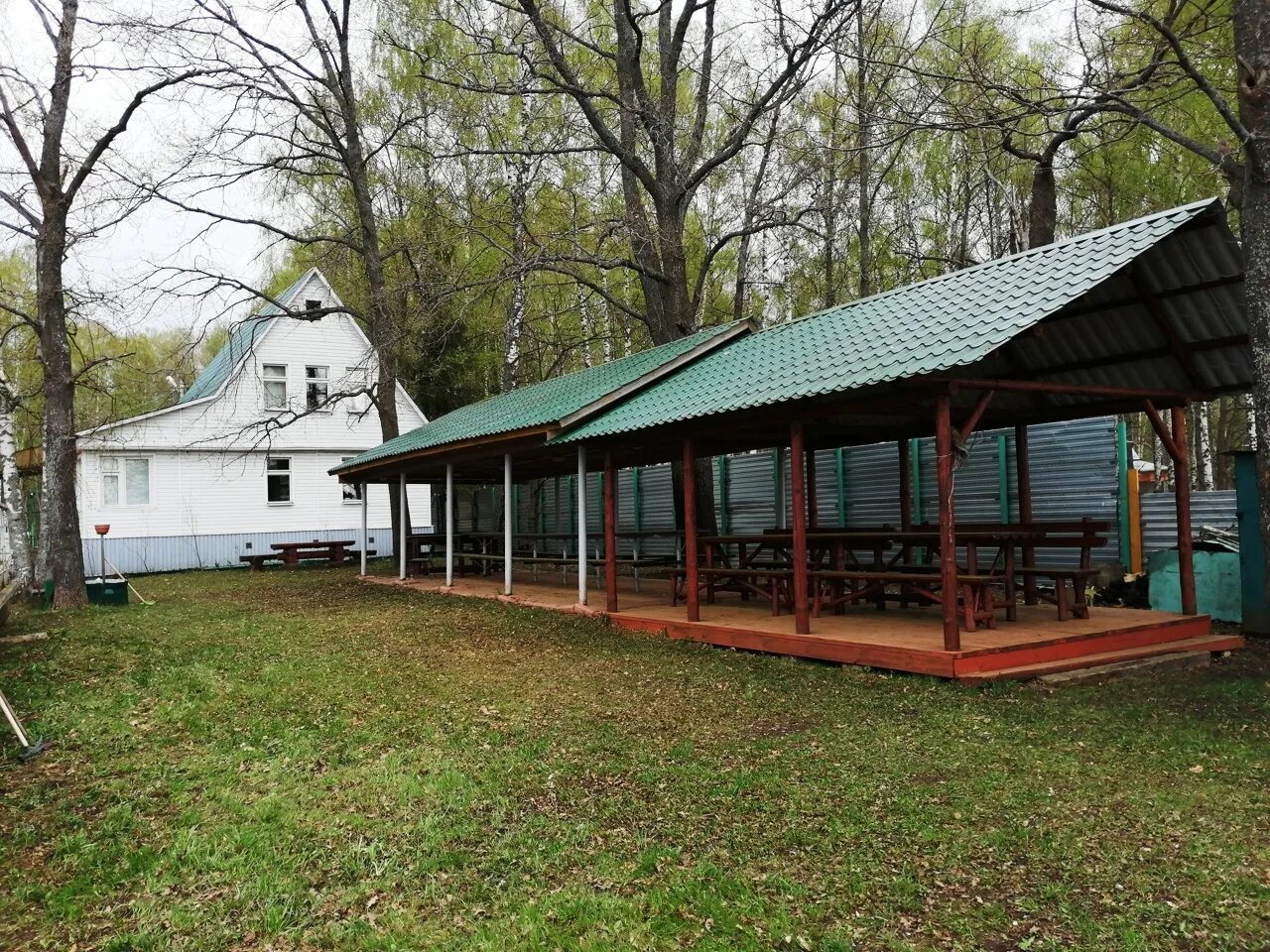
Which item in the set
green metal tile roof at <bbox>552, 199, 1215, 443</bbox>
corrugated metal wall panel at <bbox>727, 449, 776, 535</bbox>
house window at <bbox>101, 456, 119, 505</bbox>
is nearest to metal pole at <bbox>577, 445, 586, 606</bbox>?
green metal tile roof at <bbox>552, 199, 1215, 443</bbox>

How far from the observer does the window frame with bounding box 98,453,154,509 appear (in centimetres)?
2078

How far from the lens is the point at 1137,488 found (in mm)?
10219

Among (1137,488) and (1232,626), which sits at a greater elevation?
(1137,488)

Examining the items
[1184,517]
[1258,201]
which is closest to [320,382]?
[1184,517]

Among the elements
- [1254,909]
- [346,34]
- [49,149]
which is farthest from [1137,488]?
[346,34]

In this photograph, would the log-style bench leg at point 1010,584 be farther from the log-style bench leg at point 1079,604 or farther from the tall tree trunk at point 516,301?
the tall tree trunk at point 516,301

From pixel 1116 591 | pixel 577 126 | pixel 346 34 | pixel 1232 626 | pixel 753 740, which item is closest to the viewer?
pixel 753 740

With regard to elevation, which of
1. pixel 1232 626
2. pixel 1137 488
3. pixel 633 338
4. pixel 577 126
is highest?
A: pixel 577 126

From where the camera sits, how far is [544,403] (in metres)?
12.7

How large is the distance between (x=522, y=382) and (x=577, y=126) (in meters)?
14.0

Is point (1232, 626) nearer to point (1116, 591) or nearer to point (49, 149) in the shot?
point (1116, 591)

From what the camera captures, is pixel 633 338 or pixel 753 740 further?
pixel 633 338

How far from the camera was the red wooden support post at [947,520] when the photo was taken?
20.8 ft

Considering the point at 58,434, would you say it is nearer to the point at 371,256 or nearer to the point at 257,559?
the point at 371,256
